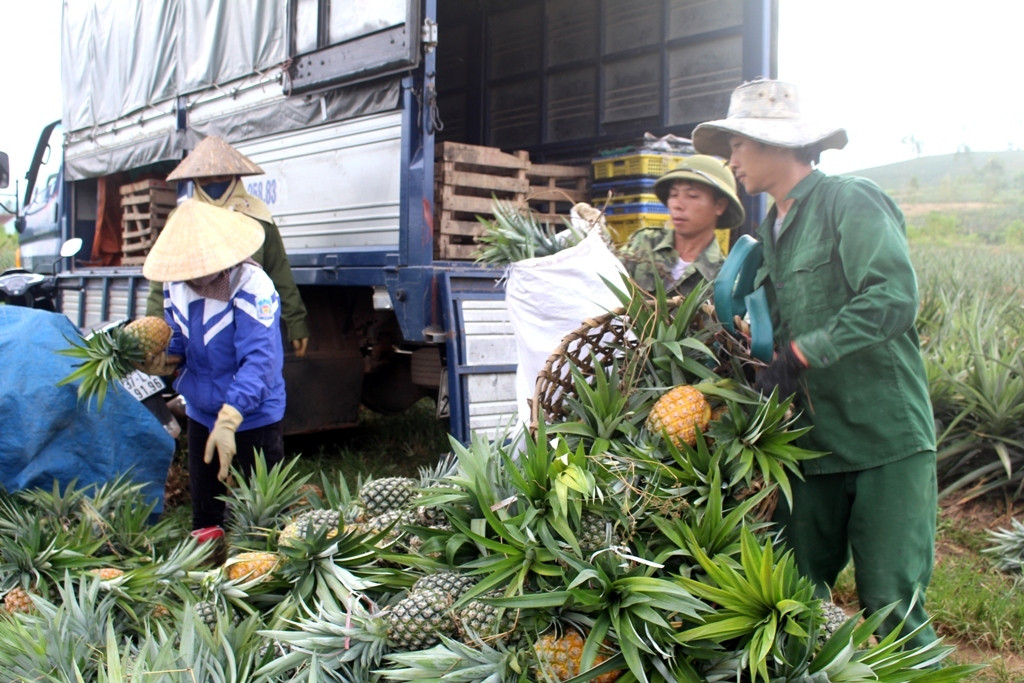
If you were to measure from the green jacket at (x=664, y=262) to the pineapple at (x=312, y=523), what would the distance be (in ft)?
4.95

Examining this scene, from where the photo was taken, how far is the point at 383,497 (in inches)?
113

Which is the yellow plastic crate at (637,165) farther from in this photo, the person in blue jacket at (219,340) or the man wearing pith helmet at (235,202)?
the person in blue jacket at (219,340)

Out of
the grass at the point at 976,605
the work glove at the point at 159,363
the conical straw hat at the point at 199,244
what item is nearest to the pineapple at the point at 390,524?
the conical straw hat at the point at 199,244

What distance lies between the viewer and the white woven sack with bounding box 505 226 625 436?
352 cm

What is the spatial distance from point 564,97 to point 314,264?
10.2ft

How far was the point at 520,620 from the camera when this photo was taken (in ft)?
6.73

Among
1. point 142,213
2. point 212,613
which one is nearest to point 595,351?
point 212,613

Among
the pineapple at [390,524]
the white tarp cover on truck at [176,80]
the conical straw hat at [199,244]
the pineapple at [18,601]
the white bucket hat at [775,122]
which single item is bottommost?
the pineapple at [18,601]

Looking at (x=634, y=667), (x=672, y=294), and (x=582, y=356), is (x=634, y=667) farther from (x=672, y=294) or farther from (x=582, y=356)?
(x=672, y=294)

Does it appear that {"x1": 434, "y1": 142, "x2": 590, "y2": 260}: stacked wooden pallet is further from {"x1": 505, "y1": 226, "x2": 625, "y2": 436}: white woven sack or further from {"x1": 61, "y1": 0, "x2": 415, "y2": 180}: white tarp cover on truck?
{"x1": 505, "y1": 226, "x2": 625, "y2": 436}: white woven sack

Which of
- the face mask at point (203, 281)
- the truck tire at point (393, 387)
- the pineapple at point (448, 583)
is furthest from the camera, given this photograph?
the truck tire at point (393, 387)

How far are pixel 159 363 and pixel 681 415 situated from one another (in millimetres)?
2592

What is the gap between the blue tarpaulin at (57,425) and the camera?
3998 mm

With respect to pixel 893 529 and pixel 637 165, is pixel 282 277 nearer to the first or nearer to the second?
pixel 637 165
